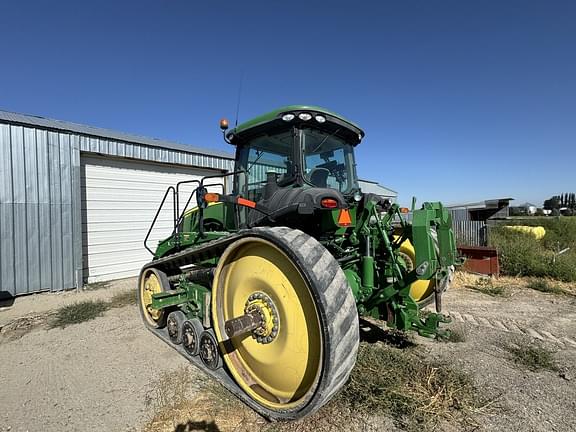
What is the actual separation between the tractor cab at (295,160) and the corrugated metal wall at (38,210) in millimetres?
5704

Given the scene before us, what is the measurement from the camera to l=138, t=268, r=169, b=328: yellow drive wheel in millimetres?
4637

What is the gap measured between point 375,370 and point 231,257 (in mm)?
1771

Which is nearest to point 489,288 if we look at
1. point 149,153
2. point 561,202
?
point 149,153

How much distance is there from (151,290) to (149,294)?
0.43 ft

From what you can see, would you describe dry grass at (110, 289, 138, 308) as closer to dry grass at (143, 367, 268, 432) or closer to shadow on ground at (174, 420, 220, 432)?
dry grass at (143, 367, 268, 432)

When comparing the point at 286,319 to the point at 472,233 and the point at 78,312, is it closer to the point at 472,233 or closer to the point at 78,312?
the point at 78,312

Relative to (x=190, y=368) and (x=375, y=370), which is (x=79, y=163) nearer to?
(x=190, y=368)

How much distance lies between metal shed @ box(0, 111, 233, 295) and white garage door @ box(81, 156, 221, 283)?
0.08 feet

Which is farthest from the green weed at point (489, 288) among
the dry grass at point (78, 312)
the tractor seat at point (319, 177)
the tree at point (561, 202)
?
the tree at point (561, 202)

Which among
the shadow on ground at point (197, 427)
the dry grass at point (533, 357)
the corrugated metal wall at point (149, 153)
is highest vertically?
the corrugated metal wall at point (149, 153)

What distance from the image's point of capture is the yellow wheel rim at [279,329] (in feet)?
8.18

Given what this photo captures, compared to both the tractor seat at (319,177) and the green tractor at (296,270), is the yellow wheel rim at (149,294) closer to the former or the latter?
the green tractor at (296,270)

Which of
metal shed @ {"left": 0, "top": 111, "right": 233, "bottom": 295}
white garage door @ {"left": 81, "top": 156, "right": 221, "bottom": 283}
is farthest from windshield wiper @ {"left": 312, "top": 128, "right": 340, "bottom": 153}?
white garage door @ {"left": 81, "top": 156, "right": 221, "bottom": 283}

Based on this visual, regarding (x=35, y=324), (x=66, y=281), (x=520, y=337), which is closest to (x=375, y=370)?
(x=520, y=337)
